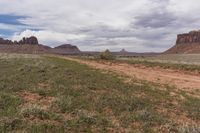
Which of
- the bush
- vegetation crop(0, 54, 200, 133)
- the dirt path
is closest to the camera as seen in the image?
vegetation crop(0, 54, 200, 133)

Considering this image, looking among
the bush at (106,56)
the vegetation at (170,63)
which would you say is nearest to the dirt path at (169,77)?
the vegetation at (170,63)

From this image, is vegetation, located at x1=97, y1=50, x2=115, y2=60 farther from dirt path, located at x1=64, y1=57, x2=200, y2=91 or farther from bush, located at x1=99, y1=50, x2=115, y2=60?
dirt path, located at x1=64, y1=57, x2=200, y2=91

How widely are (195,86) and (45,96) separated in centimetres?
1057

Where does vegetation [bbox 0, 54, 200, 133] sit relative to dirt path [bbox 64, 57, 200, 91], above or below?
above

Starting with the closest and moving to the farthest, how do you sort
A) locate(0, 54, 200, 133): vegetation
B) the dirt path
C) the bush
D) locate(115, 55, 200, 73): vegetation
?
locate(0, 54, 200, 133): vegetation, the dirt path, locate(115, 55, 200, 73): vegetation, the bush

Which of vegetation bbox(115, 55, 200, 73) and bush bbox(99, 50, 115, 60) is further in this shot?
bush bbox(99, 50, 115, 60)

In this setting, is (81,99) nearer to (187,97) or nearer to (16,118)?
(16,118)

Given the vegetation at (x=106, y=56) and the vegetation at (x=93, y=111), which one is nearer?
the vegetation at (x=93, y=111)

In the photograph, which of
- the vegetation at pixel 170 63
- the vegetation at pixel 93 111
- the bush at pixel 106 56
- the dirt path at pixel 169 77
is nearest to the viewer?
the vegetation at pixel 93 111

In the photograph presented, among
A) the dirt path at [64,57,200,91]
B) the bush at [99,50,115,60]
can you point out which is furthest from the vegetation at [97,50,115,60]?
the dirt path at [64,57,200,91]

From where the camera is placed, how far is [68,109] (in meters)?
12.6

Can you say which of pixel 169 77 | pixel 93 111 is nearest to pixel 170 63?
pixel 169 77

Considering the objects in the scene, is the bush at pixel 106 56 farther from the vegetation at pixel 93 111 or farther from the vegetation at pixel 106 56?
the vegetation at pixel 93 111

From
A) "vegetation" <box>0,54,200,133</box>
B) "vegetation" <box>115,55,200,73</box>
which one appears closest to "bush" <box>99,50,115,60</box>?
"vegetation" <box>115,55,200,73</box>
